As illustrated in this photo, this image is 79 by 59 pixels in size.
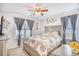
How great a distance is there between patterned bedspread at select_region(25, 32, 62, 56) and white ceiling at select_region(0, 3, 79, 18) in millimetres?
272

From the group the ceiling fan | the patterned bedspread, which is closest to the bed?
the patterned bedspread

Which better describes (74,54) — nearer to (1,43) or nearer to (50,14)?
(50,14)

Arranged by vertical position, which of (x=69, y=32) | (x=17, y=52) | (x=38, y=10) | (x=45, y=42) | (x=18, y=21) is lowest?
(x=17, y=52)

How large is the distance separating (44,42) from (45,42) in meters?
0.01

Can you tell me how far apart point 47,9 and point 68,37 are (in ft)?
1.47

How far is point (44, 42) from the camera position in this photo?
8.05 ft

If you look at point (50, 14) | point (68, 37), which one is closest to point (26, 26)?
point (50, 14)

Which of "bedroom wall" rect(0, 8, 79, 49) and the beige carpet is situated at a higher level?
"bedroom wall" rect(0, 8, 79, 49)

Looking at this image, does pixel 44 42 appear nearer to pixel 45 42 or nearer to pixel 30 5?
pixel 45 42

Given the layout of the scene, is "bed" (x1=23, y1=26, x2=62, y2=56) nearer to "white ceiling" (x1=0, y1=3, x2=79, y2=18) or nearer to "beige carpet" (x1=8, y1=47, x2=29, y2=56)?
"beige carpet" (x1=8, y1=47, x2=29, y2=56)

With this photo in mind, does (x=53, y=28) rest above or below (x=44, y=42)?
above

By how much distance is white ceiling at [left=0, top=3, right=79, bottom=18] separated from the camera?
2463 mm

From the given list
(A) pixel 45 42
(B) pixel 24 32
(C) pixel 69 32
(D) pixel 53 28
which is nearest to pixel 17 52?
(B) pixel 24 32

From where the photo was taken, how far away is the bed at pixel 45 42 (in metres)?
2.44
